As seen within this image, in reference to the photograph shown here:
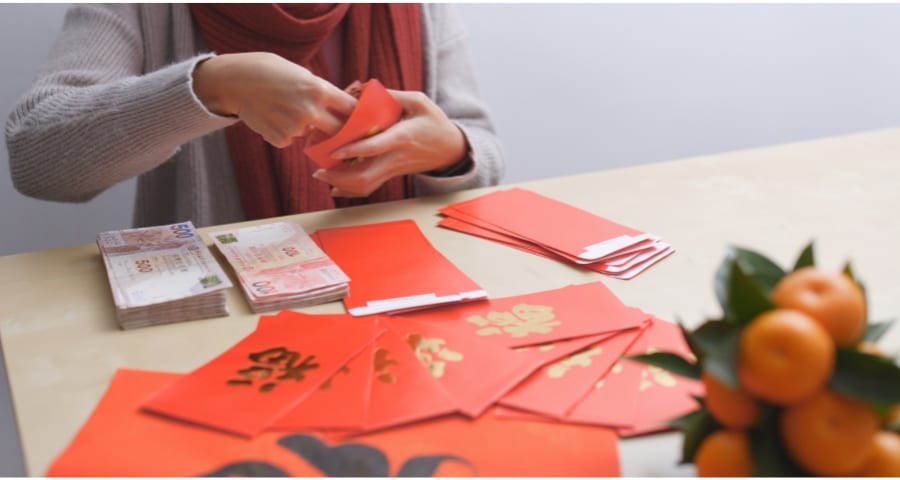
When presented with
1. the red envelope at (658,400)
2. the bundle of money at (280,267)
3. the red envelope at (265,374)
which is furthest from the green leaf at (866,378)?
the bundle of money at (280,267)

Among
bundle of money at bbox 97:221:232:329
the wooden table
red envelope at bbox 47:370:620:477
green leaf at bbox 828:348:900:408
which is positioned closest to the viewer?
Answer: green leaf at bbox 828:348:900:408

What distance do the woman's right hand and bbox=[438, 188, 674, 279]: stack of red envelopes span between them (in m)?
0.20

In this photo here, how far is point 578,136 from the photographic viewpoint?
204cm

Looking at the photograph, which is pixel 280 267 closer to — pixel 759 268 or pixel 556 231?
pixel 556 231

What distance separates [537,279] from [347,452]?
361mm

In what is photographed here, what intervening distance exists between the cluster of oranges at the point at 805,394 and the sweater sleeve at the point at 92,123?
713 mm

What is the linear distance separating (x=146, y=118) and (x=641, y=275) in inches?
23.1

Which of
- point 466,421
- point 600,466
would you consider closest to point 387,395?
point 466,421

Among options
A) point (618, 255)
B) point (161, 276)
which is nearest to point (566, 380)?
point (618, 255)

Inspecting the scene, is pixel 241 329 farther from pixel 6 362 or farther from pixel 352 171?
pixel 352 171

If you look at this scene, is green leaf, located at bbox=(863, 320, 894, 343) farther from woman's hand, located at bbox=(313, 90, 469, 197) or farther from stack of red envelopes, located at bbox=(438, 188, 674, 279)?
woman's hand, located at bbox=(313, 90, 469, 197)

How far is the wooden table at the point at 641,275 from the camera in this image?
0.71m

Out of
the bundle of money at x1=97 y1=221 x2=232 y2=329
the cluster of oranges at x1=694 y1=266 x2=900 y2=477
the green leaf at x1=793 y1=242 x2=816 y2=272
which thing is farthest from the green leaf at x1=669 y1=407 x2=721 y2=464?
the bundle of money at x1=97 y1=221 x2=232 y2=329

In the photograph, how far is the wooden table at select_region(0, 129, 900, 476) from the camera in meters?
0.71
